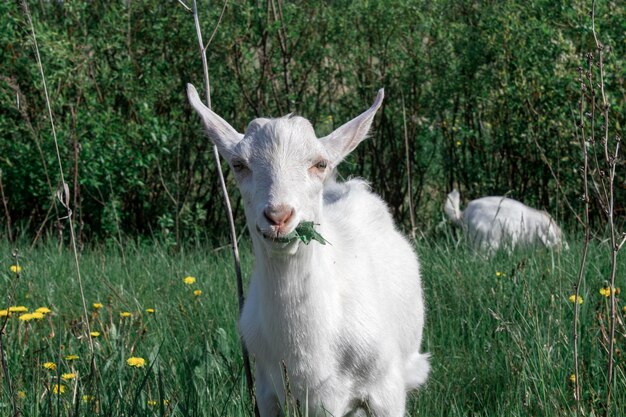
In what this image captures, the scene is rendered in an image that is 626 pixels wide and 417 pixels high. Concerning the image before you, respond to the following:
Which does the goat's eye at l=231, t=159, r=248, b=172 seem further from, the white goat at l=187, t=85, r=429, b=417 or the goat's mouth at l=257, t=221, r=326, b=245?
the goat's mouth at l=257, t=221, r=326, b=245

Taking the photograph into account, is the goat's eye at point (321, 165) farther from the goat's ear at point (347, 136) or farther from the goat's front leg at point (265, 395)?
the goat's front leg at point (265, 395)

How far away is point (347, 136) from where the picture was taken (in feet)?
11.3

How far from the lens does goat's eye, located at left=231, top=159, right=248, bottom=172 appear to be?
125 inches

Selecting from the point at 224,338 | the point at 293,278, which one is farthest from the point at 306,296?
the point at 224,338

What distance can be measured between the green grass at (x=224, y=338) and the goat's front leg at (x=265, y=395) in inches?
3.9

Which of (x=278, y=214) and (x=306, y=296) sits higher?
(x=278, y=214)

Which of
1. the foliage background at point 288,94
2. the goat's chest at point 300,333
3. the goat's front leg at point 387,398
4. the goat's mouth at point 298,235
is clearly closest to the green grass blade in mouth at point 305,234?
the goat's mouth at point 298,235

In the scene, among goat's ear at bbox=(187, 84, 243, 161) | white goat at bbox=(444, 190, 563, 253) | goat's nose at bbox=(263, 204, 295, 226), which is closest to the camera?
goat's nose at bbox=(263, 204, 295, 226)

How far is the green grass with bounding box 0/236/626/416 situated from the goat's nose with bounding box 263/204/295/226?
0.62 meters

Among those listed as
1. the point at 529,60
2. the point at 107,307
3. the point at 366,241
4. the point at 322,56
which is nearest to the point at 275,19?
the point at 322,56

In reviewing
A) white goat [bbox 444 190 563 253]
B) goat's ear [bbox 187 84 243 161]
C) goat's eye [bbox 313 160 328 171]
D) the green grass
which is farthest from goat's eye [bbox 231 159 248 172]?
white goat [bbox 444 190 563 253]

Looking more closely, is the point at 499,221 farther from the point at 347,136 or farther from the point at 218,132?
the point at 218,132

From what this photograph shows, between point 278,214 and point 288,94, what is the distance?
5.47 metres

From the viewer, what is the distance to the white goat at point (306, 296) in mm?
3104
